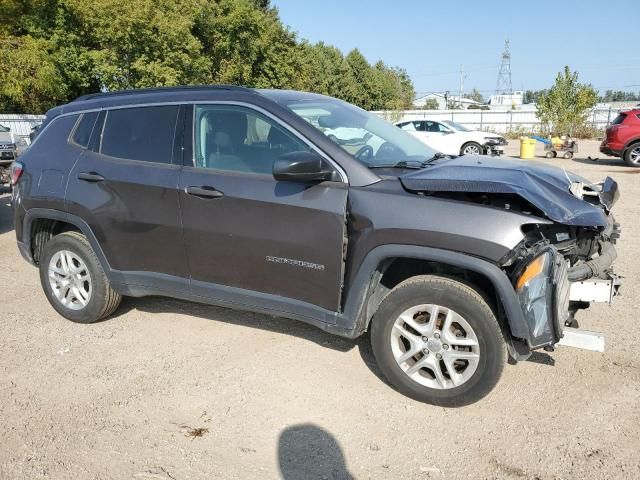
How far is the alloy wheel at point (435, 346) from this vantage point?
3.14 metres

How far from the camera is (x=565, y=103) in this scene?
27188mm

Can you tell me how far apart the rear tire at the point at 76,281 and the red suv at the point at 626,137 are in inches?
636

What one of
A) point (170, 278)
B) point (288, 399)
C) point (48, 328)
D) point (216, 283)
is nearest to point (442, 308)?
point (288, 399)

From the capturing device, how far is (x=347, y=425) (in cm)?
316

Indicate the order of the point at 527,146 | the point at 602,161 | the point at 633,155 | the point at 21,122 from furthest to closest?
the point at 21,122 < the point at 527,146 < the point at 602,161 < the point at 633,155

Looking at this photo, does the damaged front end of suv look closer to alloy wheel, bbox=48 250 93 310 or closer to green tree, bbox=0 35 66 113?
alloy wheel, bbox=48 250 93 310

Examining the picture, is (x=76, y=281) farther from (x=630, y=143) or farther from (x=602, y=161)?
(x=602, y=161)

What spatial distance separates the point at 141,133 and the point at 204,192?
847mm

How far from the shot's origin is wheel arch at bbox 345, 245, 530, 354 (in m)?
2.96

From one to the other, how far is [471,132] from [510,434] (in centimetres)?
1759

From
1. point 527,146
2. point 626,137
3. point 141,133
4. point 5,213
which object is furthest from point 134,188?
point 527,146

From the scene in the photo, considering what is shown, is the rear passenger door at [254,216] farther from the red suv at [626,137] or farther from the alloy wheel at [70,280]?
the red suv at [626,137]

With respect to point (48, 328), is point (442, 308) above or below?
above

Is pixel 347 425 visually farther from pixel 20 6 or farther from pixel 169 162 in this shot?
pixel 20 6
